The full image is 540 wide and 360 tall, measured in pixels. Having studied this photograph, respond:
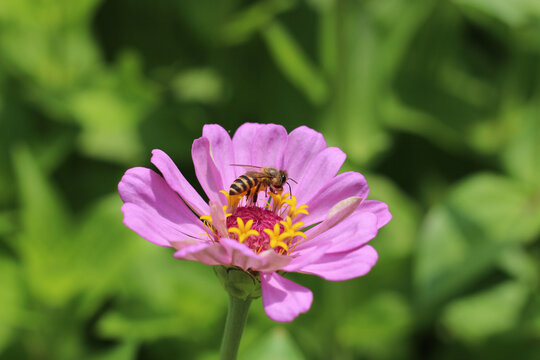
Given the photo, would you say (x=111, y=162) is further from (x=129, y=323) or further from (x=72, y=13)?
(x=129, y=323)

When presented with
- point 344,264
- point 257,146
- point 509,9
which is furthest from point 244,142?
point 509,9

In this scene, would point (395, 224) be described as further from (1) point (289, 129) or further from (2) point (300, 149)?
(2) point (300, 149)

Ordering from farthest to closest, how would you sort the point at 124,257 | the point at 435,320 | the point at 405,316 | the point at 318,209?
the point at 435,320 → the point at 405,316 → the point at 124,257 → the point at 318,209

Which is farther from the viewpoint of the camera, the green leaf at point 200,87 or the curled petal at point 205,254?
the green leaf at point 200,87

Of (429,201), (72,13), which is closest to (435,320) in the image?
(429,201)

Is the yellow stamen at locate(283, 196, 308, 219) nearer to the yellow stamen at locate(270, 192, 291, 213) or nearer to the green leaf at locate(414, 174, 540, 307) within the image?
the yellow stamen at locate(270, 192, 291, 213)

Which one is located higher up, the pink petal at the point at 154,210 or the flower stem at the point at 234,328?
the pink petal at the point at 154,210

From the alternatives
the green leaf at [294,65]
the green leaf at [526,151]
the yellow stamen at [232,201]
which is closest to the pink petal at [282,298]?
the yellow stamen at [232,201]

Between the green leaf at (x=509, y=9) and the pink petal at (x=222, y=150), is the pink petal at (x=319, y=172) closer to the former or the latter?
the pink petal at (x=222, y=150)

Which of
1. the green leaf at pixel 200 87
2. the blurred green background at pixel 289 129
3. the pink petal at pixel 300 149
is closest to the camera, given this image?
the pink petal at pixel 300 149
